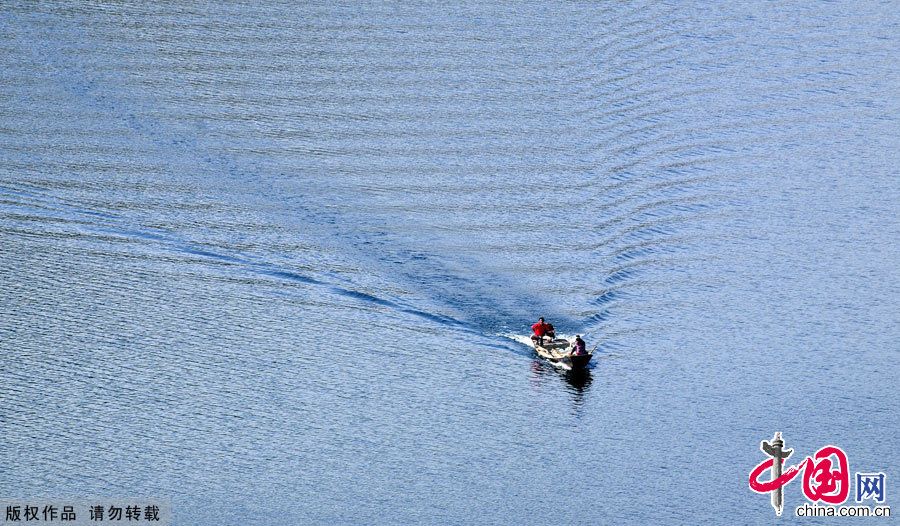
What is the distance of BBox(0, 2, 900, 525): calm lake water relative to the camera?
20.6 meters

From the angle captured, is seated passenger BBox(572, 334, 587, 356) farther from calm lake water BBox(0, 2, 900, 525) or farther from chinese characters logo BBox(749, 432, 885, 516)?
chinese characters logo BBox(749, 432, 885, 516)

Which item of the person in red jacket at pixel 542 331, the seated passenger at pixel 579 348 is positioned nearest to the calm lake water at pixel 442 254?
the person in red jacket at pixel 542 331

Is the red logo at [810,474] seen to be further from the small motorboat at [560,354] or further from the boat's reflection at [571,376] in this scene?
the small motorboat at [560,354]

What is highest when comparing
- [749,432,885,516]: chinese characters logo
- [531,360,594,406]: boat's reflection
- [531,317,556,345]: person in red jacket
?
[531,317,556,345]: person in red jacket

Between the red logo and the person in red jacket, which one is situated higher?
the person in red jacket

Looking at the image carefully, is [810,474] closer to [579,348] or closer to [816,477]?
[816,477]

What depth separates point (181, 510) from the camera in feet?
63.5

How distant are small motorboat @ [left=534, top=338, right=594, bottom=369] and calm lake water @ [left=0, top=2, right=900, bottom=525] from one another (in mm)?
275

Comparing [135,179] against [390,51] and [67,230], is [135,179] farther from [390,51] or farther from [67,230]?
[390,51]

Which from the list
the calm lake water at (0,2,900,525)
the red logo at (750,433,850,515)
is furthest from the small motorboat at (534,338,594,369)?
the red logo at (750,433,850,515)

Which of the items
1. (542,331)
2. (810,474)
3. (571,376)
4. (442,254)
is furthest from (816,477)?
(442,254)

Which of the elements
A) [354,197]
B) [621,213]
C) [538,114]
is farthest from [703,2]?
[354,197]

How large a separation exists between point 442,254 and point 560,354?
154 inches

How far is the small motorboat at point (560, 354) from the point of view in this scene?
22609 mm
